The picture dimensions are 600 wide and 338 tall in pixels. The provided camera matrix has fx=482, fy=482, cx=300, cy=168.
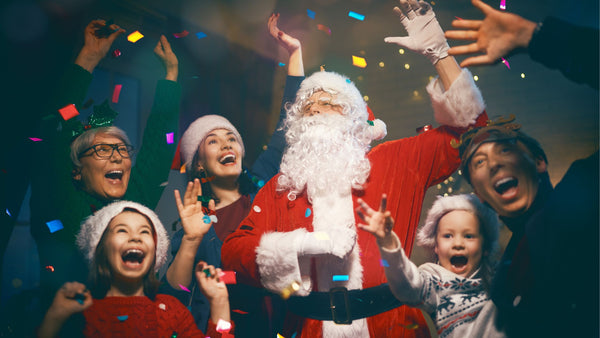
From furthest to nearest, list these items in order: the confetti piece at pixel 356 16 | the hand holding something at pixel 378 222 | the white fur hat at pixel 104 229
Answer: the confetti piece at pixel 356 16
the white fur hat at pixel 104 229
the hand holding something at pixel 378 222

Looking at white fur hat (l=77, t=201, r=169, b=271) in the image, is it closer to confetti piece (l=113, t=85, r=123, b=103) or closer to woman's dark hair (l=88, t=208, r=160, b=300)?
woman's dark hair (l=88, t=208, r=160, b=300)

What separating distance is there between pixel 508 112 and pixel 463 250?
82 cm

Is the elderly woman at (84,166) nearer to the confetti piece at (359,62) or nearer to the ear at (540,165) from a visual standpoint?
the confetti piece at (359,62)

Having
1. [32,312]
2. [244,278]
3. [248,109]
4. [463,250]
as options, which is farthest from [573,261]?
[32,312]

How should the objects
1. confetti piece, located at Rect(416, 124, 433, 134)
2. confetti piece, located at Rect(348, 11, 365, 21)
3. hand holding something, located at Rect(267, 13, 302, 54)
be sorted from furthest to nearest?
confetti piece, located at Rect(348, 11, 365, 21) < hand holding something, located at Rect(267, 13, 302, 54) < confetti piece, located at Rect(416, 124, 433, 134)

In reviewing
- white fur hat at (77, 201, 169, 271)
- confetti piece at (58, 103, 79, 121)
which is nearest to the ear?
white fur hat at (77, 201, 169, 271)

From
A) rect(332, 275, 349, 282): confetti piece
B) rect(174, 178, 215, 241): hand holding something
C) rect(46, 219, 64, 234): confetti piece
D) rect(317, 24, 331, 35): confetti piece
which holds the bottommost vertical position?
rect(46, 219, 64, 234): confetti piece

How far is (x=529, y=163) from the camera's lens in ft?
7.77

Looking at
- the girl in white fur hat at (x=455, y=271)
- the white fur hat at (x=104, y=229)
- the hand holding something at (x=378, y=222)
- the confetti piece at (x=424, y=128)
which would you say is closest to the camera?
the hand holding something at (x=378, y=222)

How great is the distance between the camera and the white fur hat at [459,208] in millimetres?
2402

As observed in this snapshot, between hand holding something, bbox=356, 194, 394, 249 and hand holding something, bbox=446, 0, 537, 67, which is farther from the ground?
hand holding something, bbox=446, 0, 537, 67

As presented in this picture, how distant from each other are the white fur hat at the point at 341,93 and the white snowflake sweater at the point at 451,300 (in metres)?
0.82

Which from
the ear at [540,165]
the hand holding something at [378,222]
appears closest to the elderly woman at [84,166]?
the hand holding something at [378,222]

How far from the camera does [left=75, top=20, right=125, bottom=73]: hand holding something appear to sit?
2592 millimetres
